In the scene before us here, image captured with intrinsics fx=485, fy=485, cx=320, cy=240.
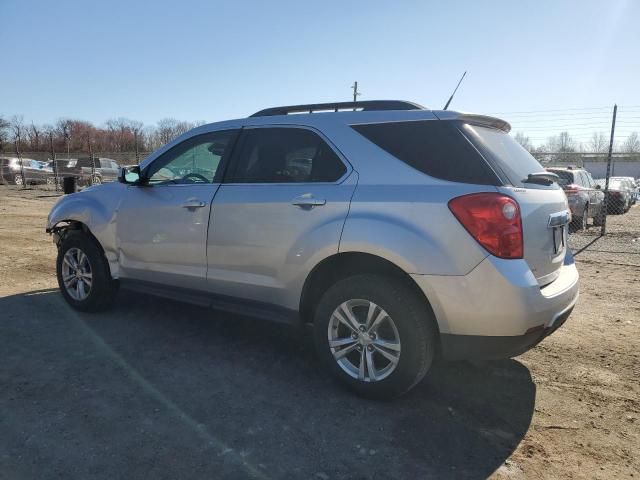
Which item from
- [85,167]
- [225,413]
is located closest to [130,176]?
[225,413]

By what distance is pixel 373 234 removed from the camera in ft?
9.95

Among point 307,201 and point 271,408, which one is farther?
point 307,201

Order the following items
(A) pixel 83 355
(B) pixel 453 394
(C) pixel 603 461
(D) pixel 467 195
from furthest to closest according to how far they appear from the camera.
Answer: (A) pixel 83 355 < (B) pixel 453 394 < (D) pixel 467 195 < (C) pixel 603 461

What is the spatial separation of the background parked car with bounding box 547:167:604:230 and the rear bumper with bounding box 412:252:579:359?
8.48 metres

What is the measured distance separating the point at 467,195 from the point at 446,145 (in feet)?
1.31

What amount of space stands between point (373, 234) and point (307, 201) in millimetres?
569

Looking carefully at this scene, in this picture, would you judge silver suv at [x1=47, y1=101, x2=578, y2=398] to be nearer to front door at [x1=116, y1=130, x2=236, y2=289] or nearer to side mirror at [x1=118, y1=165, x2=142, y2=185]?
front door at [x1=116, y1=130, x2=236, y2=289]

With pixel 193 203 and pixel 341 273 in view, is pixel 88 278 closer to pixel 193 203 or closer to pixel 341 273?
pixel 193 203

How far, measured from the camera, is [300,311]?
3.50 meters

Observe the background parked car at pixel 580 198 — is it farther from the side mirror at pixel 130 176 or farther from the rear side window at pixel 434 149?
the side mirror at pixel 130 176

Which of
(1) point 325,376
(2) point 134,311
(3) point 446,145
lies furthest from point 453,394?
(2) point 134,311

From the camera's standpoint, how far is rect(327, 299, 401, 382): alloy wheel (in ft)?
10.1

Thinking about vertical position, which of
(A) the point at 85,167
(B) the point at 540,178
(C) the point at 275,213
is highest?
(A) the point at 85,167

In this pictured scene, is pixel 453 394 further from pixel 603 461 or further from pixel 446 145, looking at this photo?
pixel 446 145
